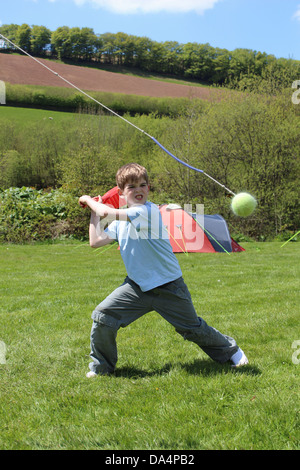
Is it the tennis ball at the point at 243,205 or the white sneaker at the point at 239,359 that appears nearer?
the white sneaker at the point at 239,359

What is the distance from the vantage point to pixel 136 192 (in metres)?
2.89

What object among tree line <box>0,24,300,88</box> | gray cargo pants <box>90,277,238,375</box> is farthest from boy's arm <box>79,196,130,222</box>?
tree line <box>0,24,300,88</box>

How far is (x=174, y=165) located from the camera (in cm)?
1725

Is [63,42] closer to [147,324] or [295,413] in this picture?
[147,324]

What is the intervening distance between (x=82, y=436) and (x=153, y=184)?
630 inches

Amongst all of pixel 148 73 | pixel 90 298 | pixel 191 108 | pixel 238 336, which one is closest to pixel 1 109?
pixel 148 73

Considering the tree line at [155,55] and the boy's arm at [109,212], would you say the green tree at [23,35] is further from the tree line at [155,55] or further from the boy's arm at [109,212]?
the boy's arm at [109,212]

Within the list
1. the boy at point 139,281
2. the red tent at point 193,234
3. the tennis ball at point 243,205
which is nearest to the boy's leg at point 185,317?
the boy at point 139,281

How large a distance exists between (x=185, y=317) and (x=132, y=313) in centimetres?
37

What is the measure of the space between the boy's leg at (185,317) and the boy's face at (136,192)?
24.5 inches

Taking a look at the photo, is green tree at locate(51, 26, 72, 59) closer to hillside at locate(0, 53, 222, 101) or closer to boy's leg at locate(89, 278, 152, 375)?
hillside at locate(0, 53, 222, 101)

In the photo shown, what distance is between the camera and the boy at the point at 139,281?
2.84 meters

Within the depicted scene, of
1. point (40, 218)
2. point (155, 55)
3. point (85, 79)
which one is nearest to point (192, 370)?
point (40, 218)

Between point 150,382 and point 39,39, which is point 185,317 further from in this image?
point 39,39
